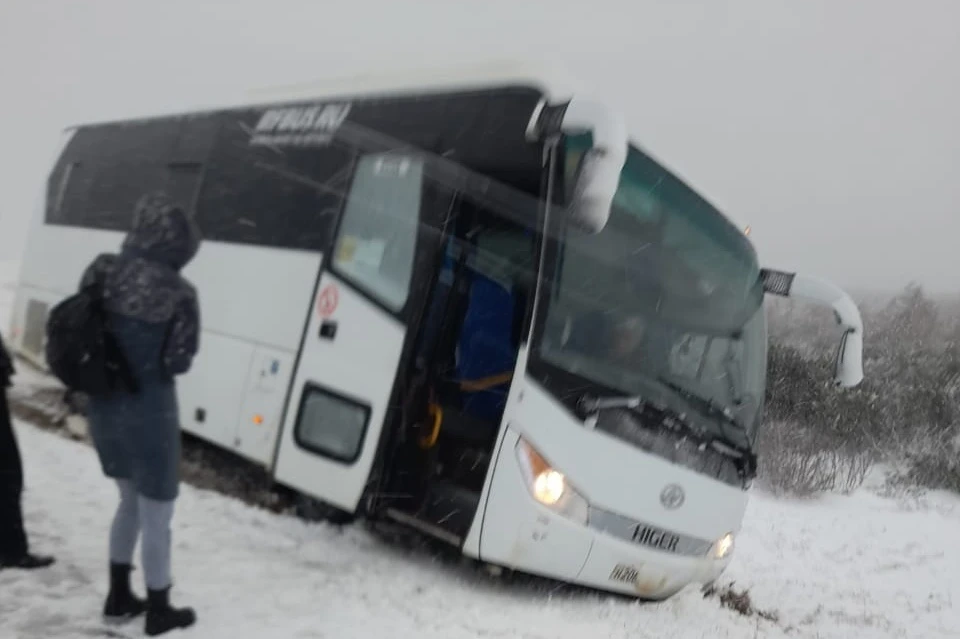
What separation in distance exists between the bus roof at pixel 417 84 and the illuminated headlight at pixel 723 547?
3.07 metres

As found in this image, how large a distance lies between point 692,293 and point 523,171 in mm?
1422

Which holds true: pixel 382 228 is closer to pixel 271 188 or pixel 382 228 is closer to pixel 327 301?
pixel 327 301

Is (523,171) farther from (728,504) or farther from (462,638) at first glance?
(728,504)

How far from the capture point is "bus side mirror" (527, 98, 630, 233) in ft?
10.7

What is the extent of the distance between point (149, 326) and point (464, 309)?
7.28ft

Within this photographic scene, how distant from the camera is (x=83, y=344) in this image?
2.28m

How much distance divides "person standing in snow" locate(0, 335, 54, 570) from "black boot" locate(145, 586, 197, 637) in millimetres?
450

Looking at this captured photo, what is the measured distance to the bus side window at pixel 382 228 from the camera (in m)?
3.55

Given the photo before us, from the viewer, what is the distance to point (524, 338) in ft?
13.6

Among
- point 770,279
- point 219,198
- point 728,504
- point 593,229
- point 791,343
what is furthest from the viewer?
point 791,343

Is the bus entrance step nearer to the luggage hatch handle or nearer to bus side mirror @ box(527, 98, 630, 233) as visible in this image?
the luggage hatch handle

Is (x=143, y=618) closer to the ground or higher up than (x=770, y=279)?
closer to the ground

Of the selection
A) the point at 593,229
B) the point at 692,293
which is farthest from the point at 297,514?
the point at 692,293

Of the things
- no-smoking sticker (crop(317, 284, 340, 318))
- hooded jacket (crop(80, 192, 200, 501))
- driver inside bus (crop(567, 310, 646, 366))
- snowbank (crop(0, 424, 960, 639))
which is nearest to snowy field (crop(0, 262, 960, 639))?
snowbank (crop(0, 424, 960, 639))
